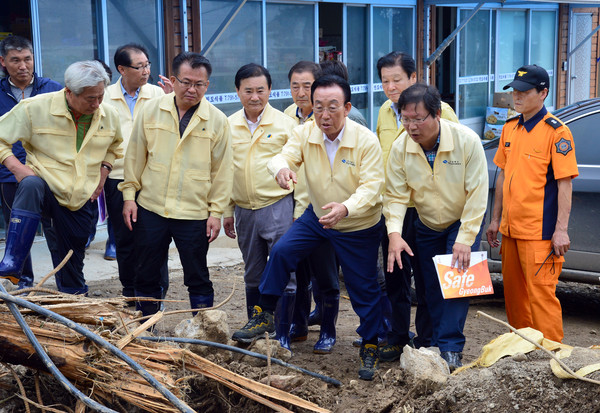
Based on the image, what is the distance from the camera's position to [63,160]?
4.90m

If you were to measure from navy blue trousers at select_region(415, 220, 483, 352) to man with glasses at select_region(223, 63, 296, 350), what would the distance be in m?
0.92

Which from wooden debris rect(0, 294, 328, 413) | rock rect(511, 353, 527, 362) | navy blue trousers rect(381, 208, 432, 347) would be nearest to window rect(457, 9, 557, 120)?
navy blue trousers rect(381, 208, 432, 347)

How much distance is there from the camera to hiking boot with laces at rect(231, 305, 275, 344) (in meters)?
4.52

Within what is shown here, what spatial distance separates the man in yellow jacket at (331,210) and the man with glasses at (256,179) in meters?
0.42

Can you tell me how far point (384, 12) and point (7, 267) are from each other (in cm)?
942

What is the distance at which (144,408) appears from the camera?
329 centimetres

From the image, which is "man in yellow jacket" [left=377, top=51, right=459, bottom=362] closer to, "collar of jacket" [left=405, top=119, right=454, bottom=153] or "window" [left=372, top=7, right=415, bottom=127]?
"collar of jacket" [left=405, top=119, right=454, bottom=153]

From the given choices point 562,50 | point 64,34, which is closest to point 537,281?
point 64,34

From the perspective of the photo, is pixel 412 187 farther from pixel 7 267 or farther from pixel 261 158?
pixel 7 267

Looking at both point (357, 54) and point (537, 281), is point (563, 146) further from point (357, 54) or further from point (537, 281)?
point (357, 54)

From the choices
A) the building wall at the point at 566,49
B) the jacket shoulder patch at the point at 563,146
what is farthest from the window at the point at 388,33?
the jacket shoulder patch at the point at 563,146

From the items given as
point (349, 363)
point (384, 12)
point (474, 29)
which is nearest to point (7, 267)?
point (349, 363)

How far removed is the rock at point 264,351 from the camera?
14.3 ft

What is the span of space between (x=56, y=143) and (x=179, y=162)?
2.57ft
